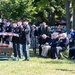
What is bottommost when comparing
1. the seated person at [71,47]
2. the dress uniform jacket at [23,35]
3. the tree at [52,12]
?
the seated person at [71,47]

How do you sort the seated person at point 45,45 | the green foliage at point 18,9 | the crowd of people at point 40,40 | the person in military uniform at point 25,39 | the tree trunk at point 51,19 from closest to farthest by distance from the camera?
the person in military uniform at point 25,39, the crowd of people at point 40,40, the seated person at point 45,45, the green foliage at point 18,9, the tree trunk at point 51,19

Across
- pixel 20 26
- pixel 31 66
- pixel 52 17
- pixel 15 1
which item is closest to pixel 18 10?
pixel 15 1

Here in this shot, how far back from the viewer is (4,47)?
16.7 metres

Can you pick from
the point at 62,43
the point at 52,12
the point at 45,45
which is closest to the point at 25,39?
the point at 62,43

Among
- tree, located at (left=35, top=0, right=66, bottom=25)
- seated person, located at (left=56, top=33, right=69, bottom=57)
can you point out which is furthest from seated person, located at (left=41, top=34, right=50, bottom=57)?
tree, located at (left=35, top=0, right=66, bottom=25)

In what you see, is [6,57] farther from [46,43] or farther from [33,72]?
[33,72]

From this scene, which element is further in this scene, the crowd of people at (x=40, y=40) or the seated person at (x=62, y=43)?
the seated person at (x=62, y=43)

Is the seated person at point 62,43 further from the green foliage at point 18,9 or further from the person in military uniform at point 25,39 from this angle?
the green foliage at point 18,9

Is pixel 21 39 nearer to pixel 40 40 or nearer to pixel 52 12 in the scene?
pixel 40 40

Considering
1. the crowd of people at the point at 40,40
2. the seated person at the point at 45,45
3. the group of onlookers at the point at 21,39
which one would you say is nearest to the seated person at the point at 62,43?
the crowd of people at the point at 40,40

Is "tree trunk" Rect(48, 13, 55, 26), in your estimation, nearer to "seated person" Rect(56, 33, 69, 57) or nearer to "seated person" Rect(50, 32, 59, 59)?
"seated person" Rect(50, 32, 59, 59)

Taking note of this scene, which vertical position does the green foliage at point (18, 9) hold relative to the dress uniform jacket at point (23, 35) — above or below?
above

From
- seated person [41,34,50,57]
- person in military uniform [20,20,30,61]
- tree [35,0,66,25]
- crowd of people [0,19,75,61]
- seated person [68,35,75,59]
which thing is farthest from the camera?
tree [35,0,66,25]

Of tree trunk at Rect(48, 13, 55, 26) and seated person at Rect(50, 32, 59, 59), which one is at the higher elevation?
tree trunk at Rect(48, 13, 55, 26)
